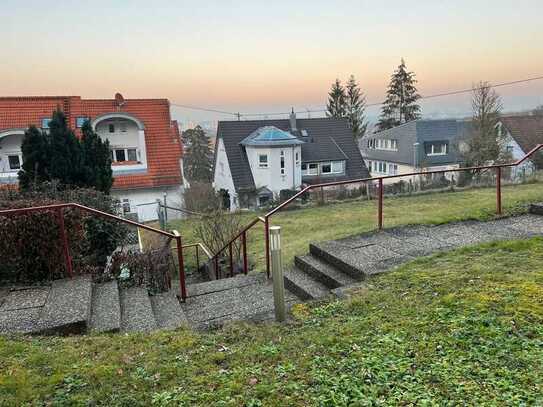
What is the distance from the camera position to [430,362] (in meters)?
2.64

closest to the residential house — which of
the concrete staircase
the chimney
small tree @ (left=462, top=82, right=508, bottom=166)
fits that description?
small tree @ (left=462, top=82, right=508, bottom=166)

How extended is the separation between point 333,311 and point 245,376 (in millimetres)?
1386

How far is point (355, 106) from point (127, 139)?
35.2 m

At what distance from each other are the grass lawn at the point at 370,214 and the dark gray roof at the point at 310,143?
54.9 ft

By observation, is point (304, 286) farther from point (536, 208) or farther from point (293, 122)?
point (293, 122)

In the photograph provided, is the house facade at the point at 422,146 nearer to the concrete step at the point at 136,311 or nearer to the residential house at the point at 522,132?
the residential house at the point at 522,132

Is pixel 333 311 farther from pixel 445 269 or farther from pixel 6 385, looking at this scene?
pixel 6 385

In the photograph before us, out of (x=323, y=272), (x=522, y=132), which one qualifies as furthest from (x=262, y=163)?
(x=522, y=132)

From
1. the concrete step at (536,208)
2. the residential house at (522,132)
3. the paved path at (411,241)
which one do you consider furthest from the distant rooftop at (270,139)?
the paved path at (411,241)

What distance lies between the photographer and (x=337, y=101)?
4903 cm

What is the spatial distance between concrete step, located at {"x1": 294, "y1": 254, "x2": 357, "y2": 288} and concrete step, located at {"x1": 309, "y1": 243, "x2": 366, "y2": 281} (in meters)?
0.04

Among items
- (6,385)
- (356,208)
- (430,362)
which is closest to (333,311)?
(430,362)

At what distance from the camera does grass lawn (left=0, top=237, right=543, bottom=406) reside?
238 cm

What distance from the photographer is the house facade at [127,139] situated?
20.1m
